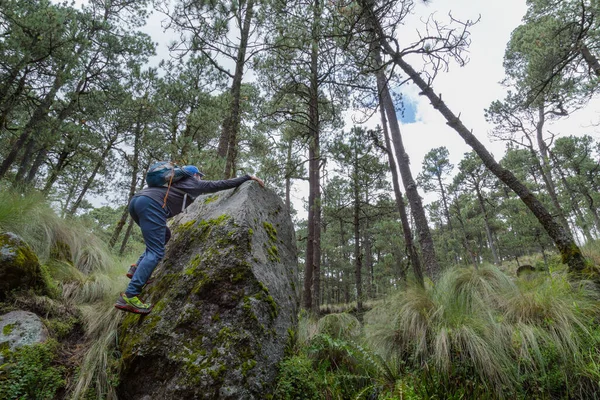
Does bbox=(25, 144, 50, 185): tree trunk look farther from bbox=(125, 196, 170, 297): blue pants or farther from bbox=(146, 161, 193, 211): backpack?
bbox=(125, 196, 170, 297): blue pants

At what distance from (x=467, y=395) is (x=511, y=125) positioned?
16432mm

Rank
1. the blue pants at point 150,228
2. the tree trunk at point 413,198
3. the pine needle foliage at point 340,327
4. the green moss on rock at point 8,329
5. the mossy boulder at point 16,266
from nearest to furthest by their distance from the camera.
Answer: the green moss on rock at point 8,329
the blue pants at point 150,228
the mossy boulder at point 16,266
the pine needle foliage at point 340,327
the tree trunk at point 413,198

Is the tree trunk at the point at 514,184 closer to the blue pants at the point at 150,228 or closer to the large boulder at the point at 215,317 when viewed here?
the large boulder at the point at 215,317

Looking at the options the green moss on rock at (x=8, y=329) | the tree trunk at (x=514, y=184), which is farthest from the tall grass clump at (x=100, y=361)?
the tree trunk at (x=514, y=184)

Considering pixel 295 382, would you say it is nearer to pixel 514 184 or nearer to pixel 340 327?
pixel 340 327

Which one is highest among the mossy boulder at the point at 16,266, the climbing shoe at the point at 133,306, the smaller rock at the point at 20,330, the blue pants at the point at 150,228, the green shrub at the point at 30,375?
the blue pants at the point at 150,228

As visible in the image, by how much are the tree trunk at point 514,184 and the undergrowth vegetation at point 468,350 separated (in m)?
0.49

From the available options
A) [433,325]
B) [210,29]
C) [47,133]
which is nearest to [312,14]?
[210,29]

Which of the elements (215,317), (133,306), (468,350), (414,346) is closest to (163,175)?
(133,306)

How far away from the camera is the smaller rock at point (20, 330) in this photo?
2.27 metres

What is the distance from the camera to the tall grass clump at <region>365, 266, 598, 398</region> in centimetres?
234

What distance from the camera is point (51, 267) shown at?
3.96 meters

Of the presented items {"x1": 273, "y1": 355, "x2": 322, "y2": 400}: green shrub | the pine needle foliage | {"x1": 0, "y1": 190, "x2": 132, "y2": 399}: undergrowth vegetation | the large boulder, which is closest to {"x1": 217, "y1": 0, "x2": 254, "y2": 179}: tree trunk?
the large boulder

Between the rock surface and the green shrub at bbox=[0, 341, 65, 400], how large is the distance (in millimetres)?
119
